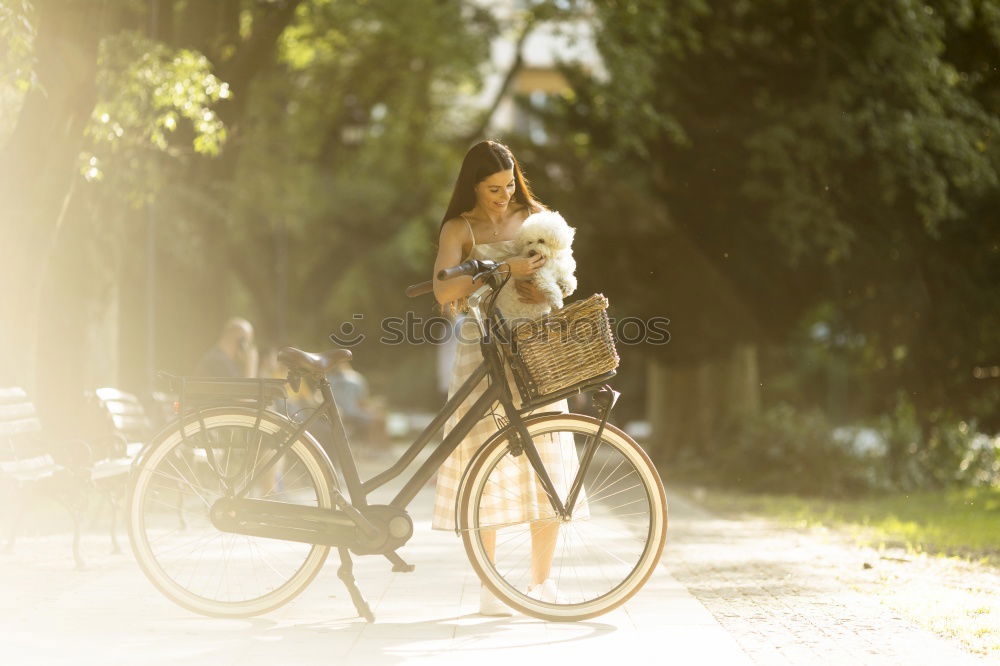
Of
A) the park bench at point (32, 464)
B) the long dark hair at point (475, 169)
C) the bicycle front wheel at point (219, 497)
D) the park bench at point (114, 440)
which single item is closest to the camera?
the bicycle front wheel at point (219, 497)

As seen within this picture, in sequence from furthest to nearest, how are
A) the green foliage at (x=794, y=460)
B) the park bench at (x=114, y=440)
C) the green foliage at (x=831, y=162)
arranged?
the green foliage at (x=794, y=460) → the green foliage at (x=831, y=162) → the park bench at (x=114, y=440)

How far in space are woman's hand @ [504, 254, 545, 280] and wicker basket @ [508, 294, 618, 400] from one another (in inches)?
8.9

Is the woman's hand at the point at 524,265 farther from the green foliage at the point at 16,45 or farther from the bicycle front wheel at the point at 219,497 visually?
the green foliage at the point at 16,45

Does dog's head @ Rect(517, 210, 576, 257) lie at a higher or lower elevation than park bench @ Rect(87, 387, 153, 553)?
higher

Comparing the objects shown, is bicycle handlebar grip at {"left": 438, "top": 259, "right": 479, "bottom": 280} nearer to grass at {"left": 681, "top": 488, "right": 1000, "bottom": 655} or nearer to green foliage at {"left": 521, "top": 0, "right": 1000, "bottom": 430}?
grass at {"left": 681, "top": 488, "right": 1000, "bottom": 655}

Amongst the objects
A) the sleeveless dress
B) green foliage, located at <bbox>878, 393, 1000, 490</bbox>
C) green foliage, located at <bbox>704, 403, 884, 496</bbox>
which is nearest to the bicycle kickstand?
the sleeveless dress

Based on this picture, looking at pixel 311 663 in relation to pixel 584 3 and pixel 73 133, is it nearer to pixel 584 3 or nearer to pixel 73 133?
pixel 73 133

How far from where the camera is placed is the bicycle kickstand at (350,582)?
6070 mm

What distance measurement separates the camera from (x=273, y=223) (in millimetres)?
26562

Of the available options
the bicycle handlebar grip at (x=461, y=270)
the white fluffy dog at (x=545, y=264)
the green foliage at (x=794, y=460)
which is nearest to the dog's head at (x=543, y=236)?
the white fluffy dog at (x=545, y=264)

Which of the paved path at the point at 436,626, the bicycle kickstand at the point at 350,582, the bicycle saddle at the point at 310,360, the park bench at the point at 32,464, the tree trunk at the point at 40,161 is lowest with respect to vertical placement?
the paved path at the point at 436,626

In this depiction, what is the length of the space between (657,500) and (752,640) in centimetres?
66

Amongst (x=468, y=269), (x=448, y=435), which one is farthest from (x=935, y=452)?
(x=468, y=269)

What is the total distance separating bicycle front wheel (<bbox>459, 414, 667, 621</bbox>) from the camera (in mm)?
6059
